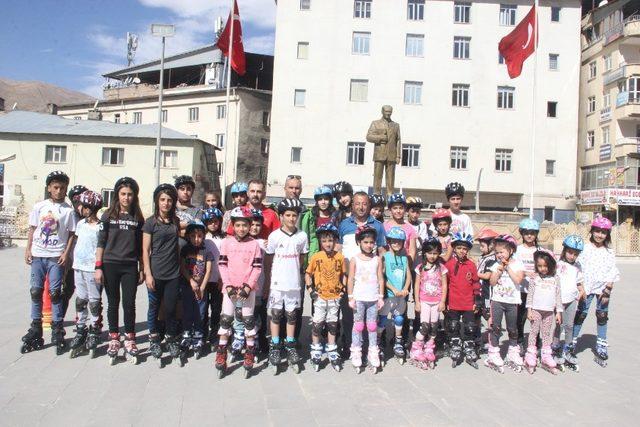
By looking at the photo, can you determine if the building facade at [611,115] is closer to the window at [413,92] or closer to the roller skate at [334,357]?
the window at [413,92]

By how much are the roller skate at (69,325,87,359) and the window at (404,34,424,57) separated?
32864mm

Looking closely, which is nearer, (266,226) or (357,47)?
(266,226)

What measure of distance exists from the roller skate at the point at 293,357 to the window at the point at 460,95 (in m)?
32.2

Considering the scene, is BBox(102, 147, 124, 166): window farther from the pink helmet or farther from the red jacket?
the pink helmet

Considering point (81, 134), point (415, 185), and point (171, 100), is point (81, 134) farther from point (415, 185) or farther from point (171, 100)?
point (415, 185)

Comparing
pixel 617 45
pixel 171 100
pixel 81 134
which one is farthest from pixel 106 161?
pixel 617 45

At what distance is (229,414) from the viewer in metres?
4.23

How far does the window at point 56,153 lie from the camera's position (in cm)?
3475

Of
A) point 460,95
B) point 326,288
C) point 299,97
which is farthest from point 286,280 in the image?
point 460,95

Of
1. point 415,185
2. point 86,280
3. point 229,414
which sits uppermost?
point 415,185

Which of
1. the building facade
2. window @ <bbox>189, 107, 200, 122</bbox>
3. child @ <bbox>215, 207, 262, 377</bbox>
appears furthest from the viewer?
window @ <bbox>189, 107, 200, 122</bbox>

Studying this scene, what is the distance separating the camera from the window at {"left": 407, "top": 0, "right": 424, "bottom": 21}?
3509 cm

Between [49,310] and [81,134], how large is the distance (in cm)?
3105

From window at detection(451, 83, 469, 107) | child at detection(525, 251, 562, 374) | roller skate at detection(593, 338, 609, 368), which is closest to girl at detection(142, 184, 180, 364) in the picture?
child at detection(525, 251, 562, 374)
